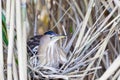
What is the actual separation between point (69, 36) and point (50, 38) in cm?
9

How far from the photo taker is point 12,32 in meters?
1.03

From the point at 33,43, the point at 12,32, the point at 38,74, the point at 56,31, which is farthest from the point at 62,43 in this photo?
the point at 12,32

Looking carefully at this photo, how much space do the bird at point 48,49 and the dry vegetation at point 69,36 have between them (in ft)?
0.16

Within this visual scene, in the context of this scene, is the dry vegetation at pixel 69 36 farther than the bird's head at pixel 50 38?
No

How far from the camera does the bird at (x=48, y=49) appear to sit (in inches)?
55.6

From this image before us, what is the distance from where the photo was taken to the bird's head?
4.72ft

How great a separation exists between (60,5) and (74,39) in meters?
0.16

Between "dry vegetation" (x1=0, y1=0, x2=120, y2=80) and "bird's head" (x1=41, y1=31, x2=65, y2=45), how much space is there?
50mm

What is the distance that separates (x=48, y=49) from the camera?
4.87ft

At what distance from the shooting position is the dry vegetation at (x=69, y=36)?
1.03m

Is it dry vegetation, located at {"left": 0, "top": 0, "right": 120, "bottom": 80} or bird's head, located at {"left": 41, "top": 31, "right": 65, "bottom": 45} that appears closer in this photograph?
dry vegetation, located at {"left": 0, "top": 0, "right": 120, "bottom": 80}

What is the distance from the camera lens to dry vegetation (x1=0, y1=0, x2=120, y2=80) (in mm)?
1029

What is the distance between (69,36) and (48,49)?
0.36 feet

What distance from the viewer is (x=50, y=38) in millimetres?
1476
